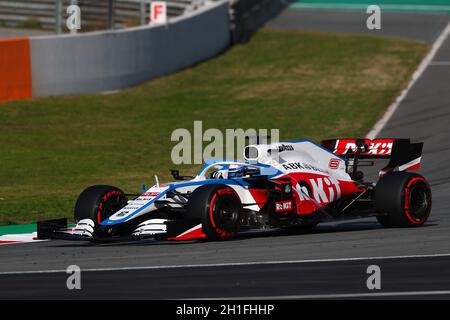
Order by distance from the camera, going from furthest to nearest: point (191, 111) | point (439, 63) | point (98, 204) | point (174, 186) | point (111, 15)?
point (439, 63) → point (111, 15) → point (191, 111) → point (98, 204) → point (174, 186)

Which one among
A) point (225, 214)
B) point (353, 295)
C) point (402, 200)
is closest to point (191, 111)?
point (402, 200)

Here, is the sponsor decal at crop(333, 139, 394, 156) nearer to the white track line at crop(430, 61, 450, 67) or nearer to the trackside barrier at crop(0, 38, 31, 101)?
the trackside barrier at crop(0, 38, 31, 101)

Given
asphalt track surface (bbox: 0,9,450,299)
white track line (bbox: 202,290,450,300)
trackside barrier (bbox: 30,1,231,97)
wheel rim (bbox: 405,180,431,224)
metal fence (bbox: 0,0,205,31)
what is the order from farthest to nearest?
metal fence (bbox: 0,0,205,31), trackside barrier (bbox: 30,1,231,97), wheel rim (bbox: 405,180,431,224), asphalt track surface (bbox: 0,9,450,299), white track line (bbox: 202,290,450,300)

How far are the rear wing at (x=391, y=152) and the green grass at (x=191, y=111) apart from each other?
14.4 feet

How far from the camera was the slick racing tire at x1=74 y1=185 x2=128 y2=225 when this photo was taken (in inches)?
506

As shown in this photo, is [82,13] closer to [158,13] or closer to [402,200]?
[158,13]

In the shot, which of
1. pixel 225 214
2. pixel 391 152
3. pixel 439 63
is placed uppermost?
pixel 439 63

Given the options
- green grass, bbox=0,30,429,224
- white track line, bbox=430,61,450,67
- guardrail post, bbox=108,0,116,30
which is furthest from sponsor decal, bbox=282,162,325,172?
white track line, bbox=430,61,450,67

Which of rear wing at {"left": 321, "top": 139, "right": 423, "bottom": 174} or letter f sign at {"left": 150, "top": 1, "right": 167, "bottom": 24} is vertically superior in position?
letter f sign at {"left": 150, "top": 1, "right": 167, "bottom": 24}

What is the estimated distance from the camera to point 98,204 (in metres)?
12.9

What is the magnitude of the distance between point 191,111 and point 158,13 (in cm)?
380

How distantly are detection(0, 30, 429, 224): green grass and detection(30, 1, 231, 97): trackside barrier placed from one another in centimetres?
31

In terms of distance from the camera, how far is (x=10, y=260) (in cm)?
1177

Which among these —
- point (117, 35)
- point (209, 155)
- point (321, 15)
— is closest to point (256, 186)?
point (209, 155)
